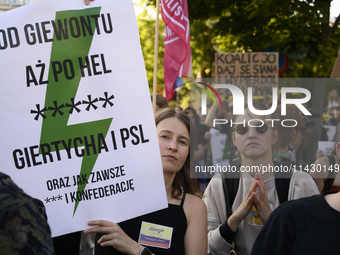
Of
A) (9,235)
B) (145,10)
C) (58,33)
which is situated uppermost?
(58,33)

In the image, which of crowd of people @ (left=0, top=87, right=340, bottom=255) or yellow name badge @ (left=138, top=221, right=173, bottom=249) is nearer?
crowd of people @ (left=0, top=87, right=340, bottom=255)

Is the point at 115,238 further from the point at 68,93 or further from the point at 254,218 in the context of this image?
the point at 254,218

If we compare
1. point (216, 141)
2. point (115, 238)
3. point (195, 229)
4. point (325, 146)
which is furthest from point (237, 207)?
point (325, 146)

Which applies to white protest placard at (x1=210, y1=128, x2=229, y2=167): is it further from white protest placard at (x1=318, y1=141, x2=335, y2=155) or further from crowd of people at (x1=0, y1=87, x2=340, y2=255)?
crowd of people at (x1=0, y1=87, x2=340, y2=255)

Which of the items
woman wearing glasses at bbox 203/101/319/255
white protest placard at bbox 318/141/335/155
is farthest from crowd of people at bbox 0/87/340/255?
white protest placard at bbox 318/141/335/155

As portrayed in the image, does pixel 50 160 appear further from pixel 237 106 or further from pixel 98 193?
pixel 237 106

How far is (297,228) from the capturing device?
62.6 inches

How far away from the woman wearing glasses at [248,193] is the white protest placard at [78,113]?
561mm

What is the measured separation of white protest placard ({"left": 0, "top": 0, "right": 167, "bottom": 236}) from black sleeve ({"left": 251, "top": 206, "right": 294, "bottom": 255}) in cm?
65

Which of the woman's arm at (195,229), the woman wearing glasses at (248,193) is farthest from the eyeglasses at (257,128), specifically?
the woman's arm at (195,229)

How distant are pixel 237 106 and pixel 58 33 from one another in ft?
5.53

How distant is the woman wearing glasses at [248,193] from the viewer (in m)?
2.43

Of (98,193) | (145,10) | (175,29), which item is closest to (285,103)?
(98,193)

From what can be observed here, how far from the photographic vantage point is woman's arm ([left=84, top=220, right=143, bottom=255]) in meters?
1.98
